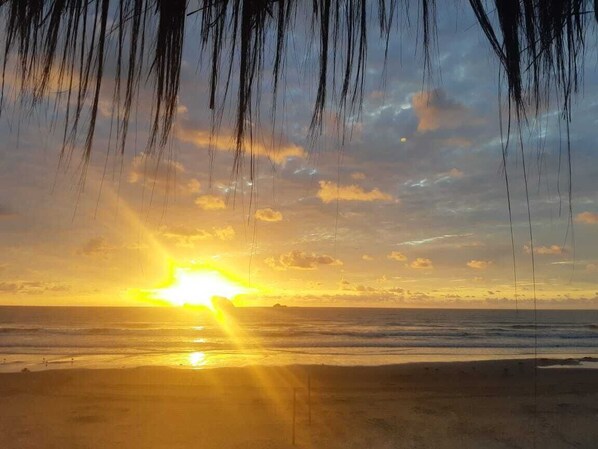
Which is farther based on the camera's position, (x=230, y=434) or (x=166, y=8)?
(x=230, y=434)

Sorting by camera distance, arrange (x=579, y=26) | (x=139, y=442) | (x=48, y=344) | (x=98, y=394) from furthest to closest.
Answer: (x=48, y=344) < (x=98, y=394) < (x=139, y=442) < (x=579, y=26)

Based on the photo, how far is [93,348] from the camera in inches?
1235

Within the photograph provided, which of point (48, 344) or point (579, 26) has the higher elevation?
point (579, 26)

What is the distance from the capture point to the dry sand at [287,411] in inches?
407

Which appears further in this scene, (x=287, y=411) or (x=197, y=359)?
(x=197, y=359)

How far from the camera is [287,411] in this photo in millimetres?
12695

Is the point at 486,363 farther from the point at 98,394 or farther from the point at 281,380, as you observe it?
the point at 98,394


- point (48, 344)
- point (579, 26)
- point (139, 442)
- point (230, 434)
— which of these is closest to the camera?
point (579, 26)

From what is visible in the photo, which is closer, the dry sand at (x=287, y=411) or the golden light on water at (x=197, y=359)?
the dry sand at (x=287, y=411)

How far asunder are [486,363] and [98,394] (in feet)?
54.0

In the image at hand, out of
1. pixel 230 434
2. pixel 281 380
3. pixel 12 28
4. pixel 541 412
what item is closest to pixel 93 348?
pixel 281 380

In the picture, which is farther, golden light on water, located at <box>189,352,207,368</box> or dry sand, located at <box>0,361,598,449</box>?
golden light on water, located at <box>189,352,207,368</box>

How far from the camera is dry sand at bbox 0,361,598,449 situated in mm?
10336

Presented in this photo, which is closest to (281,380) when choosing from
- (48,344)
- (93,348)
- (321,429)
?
(321,429)
